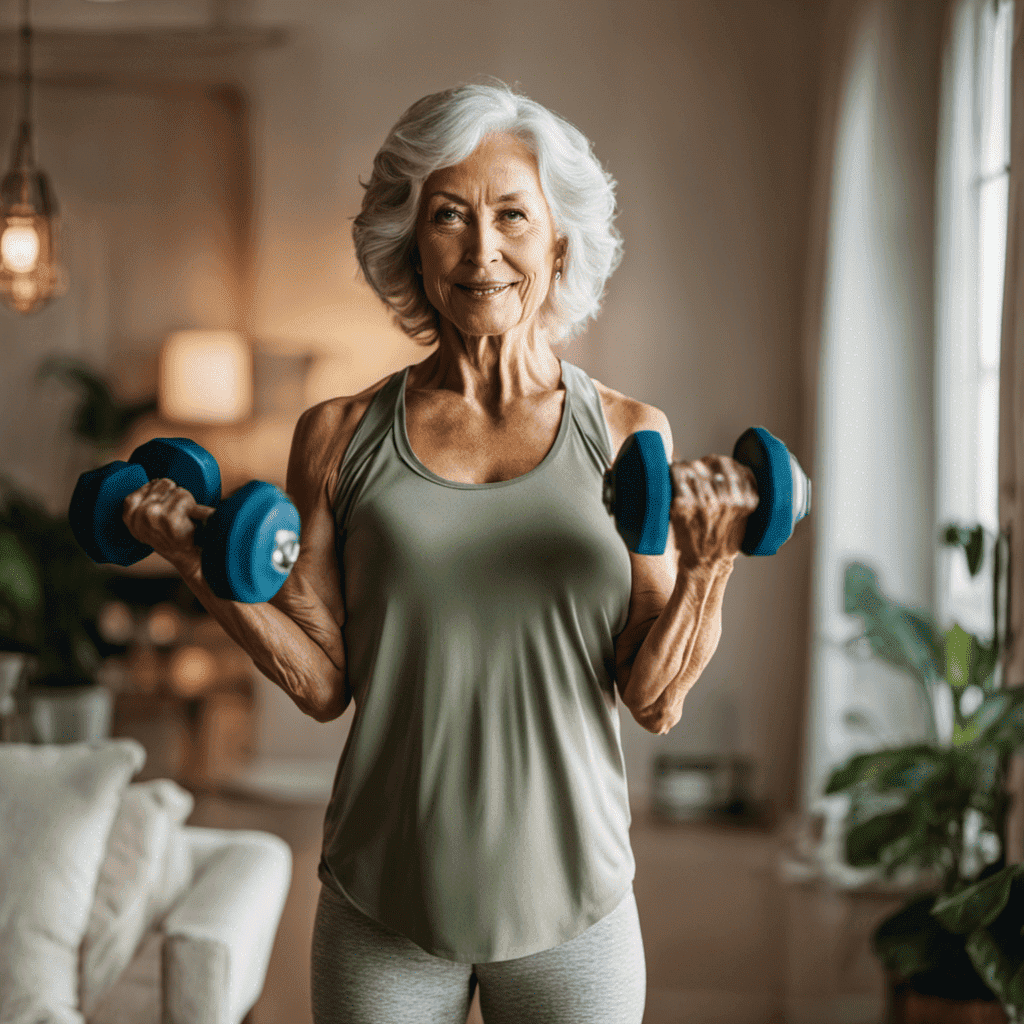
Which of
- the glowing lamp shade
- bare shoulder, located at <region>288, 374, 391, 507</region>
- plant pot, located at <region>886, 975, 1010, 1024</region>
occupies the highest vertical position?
the glowing lamp shade

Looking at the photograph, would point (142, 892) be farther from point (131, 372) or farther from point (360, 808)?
point (131, 372)

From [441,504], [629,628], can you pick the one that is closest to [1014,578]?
[629,628]

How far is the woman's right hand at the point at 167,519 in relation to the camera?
882 mm

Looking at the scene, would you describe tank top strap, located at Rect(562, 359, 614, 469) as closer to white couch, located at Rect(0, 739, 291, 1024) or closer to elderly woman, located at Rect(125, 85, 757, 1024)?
elderly woman, located at Rect(125, 85, 757, 1024)

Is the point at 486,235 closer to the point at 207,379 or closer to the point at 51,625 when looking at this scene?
the point at 51,625

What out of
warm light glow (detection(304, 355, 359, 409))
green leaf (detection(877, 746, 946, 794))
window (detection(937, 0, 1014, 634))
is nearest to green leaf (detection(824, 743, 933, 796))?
green leaf (detection(877, 746, 946, 794))

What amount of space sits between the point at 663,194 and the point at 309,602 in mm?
3161

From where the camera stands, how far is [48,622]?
3184 millimetres

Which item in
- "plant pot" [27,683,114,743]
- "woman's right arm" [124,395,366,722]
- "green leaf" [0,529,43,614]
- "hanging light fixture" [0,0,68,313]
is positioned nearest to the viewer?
"woman's right arm" [124,395,366,722]

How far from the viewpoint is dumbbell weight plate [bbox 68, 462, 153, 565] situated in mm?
908

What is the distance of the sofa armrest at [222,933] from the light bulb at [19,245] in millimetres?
1480

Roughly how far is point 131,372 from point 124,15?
132 cm

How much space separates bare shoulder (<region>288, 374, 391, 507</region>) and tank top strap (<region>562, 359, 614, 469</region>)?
0.19 m

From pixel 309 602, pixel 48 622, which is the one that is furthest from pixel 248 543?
pixel 48 622
